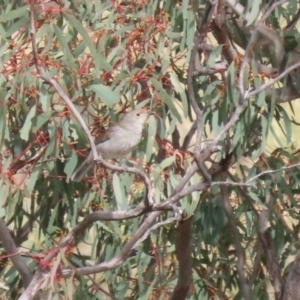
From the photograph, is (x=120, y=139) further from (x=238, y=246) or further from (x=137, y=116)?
(x=238, y=246)

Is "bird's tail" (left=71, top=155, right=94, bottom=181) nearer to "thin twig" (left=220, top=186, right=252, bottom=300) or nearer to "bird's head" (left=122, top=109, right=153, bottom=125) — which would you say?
"bird's head" (left=122, top=109, right=153, bottom=125)

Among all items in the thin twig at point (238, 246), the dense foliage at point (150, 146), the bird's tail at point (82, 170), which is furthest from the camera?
the thin twig at point (238, 246)

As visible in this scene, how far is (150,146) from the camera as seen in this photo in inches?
148

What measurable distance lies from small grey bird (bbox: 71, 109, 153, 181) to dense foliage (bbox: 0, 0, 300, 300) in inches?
1.7

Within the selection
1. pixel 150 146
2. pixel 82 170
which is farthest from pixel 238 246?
pixel 82 170

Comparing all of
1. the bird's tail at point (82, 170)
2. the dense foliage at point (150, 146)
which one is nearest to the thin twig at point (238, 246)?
the dense foliage at point (150, 146)

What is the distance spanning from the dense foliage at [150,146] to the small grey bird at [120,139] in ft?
0.14

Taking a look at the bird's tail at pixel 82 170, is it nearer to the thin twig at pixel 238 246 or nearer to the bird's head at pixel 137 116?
the bird's head at pixel 137 116

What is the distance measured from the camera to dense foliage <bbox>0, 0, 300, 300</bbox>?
3.35 meters

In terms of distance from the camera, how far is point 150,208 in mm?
2854

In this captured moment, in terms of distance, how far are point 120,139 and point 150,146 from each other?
285 millimetres

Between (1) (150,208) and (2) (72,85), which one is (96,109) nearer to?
(2) (72,85)

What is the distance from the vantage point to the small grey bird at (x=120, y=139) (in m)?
3.77

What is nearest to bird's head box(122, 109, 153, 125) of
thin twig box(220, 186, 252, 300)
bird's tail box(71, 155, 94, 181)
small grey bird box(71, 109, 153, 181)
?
small grey bird box(71, 109, 153, 181)
